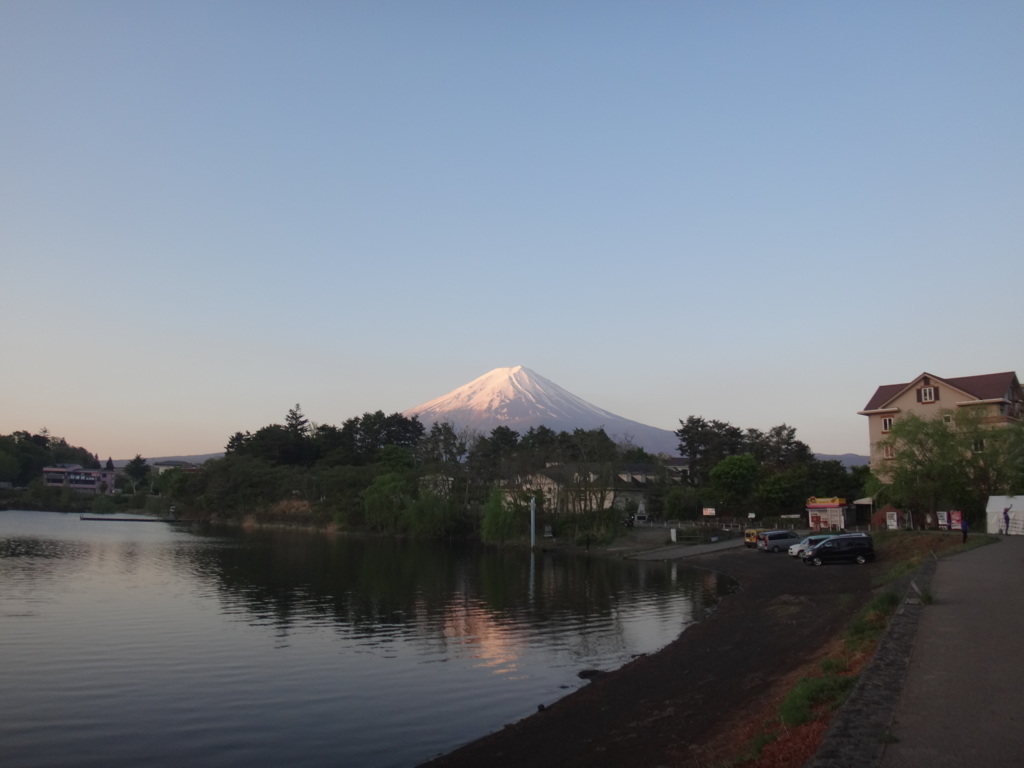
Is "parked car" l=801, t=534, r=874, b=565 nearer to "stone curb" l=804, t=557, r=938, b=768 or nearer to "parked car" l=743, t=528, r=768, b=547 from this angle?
"parked car" l=743, t=528, r=768, b=547

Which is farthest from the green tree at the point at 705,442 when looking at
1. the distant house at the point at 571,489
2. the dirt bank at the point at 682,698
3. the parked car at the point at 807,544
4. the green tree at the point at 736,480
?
Answer: the dirt bank at the point at 682,698

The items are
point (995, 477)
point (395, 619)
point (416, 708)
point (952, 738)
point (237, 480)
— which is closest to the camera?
point (952, 738)

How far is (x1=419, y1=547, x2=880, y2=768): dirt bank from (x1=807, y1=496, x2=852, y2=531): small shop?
127 ft

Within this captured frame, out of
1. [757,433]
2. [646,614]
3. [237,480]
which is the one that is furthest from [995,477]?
[237,480]

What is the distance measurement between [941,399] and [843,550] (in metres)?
36.0

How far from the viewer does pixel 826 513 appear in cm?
6819

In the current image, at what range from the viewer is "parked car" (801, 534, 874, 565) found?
4328cm

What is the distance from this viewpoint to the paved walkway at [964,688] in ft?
28.0

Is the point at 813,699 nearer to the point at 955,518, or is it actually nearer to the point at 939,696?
the point at 939,696

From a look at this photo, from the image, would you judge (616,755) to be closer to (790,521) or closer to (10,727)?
(10,727)

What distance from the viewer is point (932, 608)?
63.9 feet

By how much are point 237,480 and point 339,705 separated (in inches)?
4487

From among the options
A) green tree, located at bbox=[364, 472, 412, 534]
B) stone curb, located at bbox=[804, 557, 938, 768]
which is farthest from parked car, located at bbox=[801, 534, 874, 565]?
green tree, located at bbox=[364, 472, 412, 534]

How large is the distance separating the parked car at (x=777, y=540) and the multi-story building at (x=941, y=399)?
585 inches
